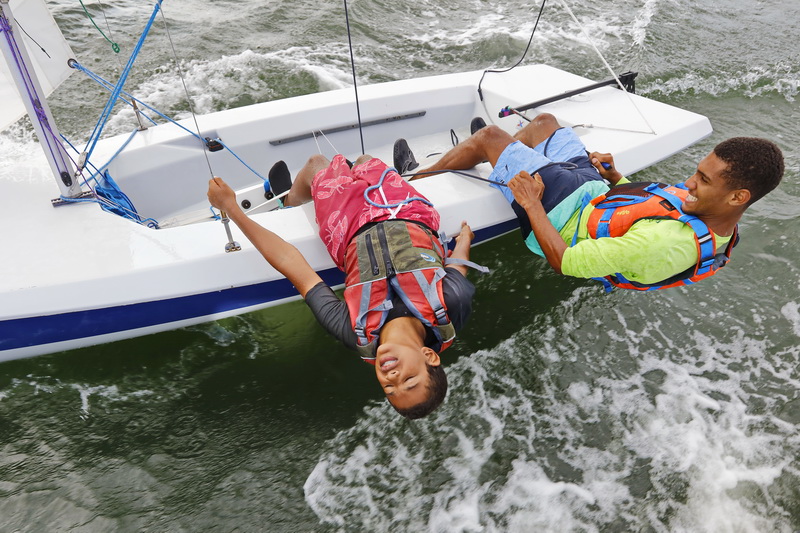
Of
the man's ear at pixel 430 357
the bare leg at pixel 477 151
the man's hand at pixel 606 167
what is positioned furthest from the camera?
the bare leg at pixel 477 151

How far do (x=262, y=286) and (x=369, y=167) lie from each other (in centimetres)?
74

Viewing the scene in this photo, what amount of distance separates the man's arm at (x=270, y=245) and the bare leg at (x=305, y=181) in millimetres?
607

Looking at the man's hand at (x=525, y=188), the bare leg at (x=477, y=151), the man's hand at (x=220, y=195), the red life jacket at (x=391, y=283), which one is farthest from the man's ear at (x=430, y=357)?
the bare leg at (x=477, y=151)

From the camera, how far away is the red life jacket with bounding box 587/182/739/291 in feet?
6.76

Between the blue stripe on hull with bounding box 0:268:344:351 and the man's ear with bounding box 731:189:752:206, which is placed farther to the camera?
the blue stripe on hull with bounding box 0:268:344:351

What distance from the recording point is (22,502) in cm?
230

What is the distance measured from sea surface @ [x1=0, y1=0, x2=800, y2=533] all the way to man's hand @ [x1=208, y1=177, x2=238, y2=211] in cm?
91

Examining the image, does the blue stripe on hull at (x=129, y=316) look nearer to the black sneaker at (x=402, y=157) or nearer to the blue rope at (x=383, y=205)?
the blue rope at (x=383, y=205)

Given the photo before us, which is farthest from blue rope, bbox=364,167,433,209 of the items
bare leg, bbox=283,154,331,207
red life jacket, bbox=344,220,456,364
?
bare leg, bbox=283,154,331,207

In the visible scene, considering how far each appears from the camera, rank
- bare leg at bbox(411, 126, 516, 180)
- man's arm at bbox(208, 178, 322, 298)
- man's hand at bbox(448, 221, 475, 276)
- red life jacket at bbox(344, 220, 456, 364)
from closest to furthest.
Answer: red life jacket at bbox(344, 220, 456, 364) < man's arm at bbox(208, 178, 322, 298) < man's hand at bbox(448, 221, 475, 276) < bare leg at bbox(411, 126, 516, 180)

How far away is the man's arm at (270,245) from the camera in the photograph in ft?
7.22

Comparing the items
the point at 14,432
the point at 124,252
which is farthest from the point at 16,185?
the point at 14,432

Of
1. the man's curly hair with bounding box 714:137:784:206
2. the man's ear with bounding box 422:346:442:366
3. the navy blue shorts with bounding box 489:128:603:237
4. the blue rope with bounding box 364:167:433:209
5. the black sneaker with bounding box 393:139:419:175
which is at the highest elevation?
the man's curly hair with bounding box 714:137:784:206

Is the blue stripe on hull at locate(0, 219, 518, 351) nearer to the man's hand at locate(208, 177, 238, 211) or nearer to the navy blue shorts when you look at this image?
the man's hand at locate(208, 177, 238, 211)
